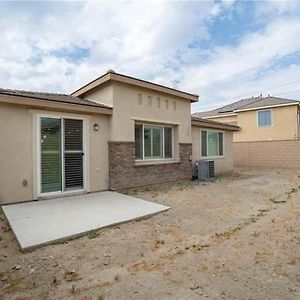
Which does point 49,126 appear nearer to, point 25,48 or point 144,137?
point 144,137

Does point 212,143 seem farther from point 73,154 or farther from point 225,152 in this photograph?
point 73,154

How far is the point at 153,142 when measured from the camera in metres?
11.2

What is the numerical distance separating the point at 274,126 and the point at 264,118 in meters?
1.16

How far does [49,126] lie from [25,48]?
17.4 ft

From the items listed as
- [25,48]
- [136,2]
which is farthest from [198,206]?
[25,48]

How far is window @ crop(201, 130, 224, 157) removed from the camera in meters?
14.3

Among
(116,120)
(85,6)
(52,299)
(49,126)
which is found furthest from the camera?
(116,120)

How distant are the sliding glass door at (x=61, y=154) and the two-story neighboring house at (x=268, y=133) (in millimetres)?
16079

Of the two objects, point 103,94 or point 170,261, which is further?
point 103,94

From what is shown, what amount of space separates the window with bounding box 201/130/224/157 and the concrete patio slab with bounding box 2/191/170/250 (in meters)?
7.31

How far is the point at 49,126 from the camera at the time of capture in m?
7.99

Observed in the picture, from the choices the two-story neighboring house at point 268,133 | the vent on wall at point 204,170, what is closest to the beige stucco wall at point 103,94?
the vent on wall at point 204,170

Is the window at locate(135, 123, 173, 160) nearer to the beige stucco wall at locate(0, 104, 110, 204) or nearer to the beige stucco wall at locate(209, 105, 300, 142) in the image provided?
the beige stucco wall at locate(0, 104, 110, 204)

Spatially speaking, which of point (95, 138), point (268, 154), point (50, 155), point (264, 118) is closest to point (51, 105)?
point (50, 155)
